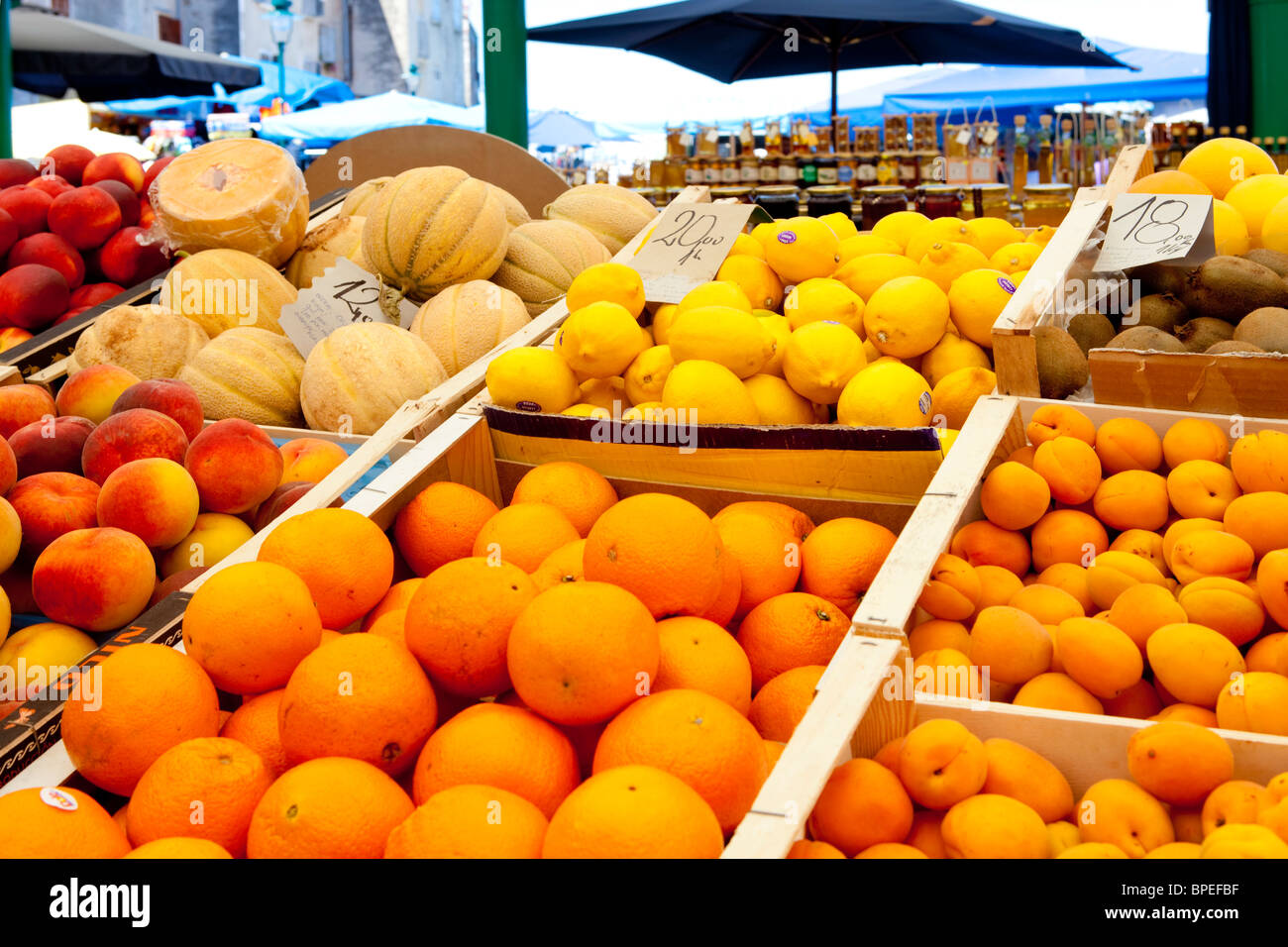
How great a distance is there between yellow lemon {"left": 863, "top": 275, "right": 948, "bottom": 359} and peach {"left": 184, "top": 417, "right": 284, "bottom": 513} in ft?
3.60

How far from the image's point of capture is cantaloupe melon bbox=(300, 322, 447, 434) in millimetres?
2293

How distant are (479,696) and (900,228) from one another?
1.66m

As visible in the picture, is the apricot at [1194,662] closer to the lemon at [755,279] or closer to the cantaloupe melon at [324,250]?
the lemon at [755,279]

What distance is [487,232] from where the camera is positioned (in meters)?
2.69

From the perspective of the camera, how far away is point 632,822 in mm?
839

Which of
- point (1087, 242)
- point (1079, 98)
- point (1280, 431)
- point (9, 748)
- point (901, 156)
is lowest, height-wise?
point (9, 748)

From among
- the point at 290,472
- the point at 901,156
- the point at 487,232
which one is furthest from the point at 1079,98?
the point at 290,472

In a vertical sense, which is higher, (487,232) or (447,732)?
(487,232)

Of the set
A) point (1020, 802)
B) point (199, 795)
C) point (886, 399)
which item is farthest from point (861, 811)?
point (886, 399)

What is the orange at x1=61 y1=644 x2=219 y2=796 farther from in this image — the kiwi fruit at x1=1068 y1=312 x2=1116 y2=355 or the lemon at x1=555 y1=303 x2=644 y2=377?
the kiwi fruit at x1=1068 y1=312 x2=1116 y2=355

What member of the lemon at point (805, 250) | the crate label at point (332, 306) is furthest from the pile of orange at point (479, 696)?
the crate label at point (332, 306)

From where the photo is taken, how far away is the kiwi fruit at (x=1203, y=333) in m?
1.84
